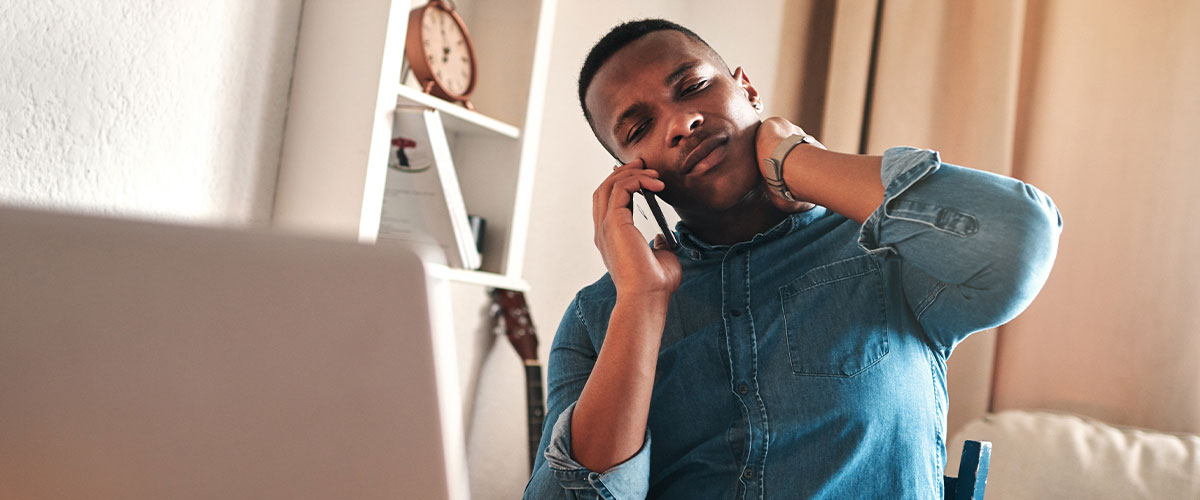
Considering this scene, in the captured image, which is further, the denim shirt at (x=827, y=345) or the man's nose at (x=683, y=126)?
the man's nose at (x=683, y=126)

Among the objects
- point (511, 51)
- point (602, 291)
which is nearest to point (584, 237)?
point (511, 51)

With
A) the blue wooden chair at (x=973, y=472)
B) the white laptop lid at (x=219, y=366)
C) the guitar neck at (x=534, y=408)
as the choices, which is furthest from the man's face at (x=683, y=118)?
the guitar neck at (x=534, y=408)

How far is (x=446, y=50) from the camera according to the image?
1.60 m

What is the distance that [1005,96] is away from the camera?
6.31 ft

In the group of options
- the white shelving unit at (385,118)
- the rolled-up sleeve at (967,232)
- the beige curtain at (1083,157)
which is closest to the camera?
the rolled-up sleeve at (967,232)

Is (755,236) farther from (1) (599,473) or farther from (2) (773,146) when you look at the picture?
(1) (599,473)

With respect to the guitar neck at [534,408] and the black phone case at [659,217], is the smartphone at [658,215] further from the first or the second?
the guitar neck at [534,408]

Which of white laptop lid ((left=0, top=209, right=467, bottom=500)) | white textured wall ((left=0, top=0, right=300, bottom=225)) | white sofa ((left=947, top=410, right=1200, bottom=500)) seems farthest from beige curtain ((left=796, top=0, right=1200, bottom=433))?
white laptop lid ((left=0, top=209, right=467, bottom=500))

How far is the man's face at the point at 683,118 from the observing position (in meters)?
1.01

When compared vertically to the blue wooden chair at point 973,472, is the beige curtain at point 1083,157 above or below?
above

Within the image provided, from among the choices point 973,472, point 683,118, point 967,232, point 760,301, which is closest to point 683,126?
point 683,118

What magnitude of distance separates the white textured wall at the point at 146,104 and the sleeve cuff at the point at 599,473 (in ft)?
1.97

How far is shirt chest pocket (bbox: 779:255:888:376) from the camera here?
940 millimetres

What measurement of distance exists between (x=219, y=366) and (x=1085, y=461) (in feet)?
5.39
